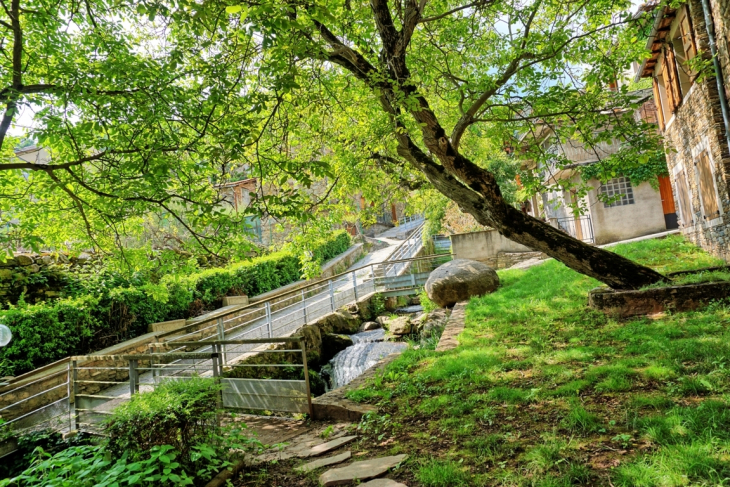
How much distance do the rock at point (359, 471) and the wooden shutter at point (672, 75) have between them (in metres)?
11.9

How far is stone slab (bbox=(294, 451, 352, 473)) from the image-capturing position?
3.90m

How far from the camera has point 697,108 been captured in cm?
976

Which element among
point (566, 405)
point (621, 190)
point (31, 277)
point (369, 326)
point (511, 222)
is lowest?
point (369, 326)

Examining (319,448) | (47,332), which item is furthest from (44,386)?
(319,448)

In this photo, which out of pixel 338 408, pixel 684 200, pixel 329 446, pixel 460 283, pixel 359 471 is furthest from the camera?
pixel 684 200

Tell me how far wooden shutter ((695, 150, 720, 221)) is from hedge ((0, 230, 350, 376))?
27.4 feet

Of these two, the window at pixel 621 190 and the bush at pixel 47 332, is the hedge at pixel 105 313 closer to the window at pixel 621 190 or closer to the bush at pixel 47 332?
the bush at pixel 47 332

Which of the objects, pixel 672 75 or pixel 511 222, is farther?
pixel 672 75

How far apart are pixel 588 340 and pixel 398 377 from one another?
110 inches

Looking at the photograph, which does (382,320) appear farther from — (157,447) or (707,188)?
(157,447)

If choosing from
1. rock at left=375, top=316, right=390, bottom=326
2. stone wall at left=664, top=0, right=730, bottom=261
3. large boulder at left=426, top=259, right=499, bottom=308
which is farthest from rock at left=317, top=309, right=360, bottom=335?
stone wall at left=664, top=0, right=730, bottom=261

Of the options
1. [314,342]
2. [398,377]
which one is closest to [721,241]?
[398,377]

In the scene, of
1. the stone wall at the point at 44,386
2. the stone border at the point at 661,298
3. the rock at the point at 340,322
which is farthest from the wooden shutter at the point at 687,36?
the stone wall at the point at 44,386

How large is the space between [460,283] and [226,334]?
21.1 feet
